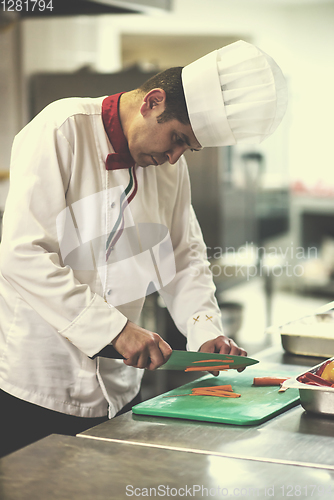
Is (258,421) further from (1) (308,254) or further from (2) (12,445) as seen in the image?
(1) (308,254)

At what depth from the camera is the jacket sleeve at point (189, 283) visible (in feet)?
4.83

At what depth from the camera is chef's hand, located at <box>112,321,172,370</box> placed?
114 centimetres

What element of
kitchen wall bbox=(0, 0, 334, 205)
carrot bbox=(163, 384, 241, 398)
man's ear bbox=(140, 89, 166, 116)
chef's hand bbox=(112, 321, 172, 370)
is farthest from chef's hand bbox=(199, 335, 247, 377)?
kitchen wall bbox=(0, 0, 334, 205)

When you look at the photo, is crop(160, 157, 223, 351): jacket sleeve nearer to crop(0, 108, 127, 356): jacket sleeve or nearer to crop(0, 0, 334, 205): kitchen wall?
crop(0, 108, 127, 356): jacket sleeve

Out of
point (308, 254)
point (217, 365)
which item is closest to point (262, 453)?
point (217, 365)

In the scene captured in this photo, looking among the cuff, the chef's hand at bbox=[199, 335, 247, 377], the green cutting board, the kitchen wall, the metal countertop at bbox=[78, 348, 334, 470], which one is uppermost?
Answer: the kitchen wall

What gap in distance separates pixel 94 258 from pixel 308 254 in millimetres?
4608

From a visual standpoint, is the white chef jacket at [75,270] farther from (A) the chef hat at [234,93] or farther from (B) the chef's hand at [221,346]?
(A) the chef hat at [234,93]

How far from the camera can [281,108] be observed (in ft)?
4.18

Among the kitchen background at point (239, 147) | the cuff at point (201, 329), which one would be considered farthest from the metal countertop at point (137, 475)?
the kitchen background at point (239, 147)

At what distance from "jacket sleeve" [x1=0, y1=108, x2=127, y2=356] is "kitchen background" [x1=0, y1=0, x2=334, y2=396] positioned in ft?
5.70

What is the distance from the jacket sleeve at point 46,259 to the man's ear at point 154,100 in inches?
8.0

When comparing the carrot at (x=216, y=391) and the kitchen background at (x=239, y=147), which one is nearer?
the carrot at (x=216, y=391)

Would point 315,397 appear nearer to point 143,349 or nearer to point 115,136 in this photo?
point 143,349
